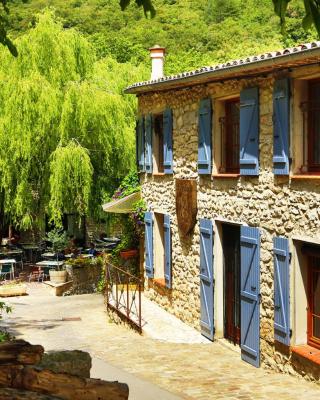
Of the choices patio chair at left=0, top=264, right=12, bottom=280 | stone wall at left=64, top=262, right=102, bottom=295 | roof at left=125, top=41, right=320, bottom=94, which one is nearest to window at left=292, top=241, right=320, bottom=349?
roof at left=125, top=41, right=320, bottom=94

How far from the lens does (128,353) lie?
40.8 ft

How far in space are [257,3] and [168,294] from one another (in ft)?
125

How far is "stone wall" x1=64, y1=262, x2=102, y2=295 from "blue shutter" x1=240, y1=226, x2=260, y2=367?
28.7 ft

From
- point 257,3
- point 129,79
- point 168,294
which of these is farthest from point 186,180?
point 257,3

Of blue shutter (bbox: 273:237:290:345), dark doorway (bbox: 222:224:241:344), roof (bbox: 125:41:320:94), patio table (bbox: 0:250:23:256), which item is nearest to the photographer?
roof (bbox: 125:41:320:94)

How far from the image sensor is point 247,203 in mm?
11914

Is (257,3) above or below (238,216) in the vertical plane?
above

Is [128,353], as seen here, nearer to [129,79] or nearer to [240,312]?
[240,312]

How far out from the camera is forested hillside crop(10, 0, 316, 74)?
4153 centimetres

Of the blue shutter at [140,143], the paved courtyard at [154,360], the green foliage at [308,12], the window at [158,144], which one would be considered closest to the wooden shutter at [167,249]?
the paved courtyard at [154,360]

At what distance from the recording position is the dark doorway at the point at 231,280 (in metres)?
12.8

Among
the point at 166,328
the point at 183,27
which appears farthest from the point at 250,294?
the point at 183,27

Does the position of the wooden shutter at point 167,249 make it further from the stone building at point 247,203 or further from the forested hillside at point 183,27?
the forested hillside at point 183,27

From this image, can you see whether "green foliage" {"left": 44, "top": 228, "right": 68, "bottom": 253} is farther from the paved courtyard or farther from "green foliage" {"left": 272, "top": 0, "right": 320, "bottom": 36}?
"green foliage" {"left": 272, "top": 0, "right": 320, "bottom": 36}
